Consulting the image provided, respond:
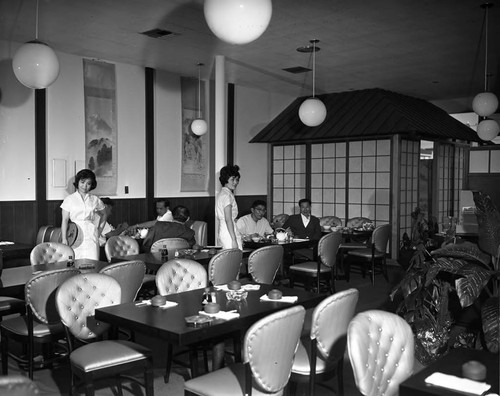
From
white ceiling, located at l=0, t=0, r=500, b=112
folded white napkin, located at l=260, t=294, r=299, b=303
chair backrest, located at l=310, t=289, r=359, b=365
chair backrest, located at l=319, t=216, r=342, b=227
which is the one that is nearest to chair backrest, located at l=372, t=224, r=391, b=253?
chair backrest, located at l=319, t=216, r=342, b=227

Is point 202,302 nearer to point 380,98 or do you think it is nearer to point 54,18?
point 54,18

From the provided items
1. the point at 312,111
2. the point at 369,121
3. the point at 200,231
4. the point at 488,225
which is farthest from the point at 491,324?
the point at 369,121

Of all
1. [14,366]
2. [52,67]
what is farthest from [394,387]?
[52,67]

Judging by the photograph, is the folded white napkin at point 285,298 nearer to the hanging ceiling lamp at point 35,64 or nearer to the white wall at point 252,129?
the hanging ceiling lamp at point 35,64

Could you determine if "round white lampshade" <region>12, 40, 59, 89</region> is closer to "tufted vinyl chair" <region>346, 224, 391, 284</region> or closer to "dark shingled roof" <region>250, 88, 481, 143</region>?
"tufted vinyl chair" <region>346, 224, 391, 284</region>

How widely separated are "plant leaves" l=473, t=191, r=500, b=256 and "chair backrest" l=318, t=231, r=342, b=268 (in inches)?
95.7

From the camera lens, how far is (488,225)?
4.10 m

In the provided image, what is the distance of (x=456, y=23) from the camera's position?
630cm

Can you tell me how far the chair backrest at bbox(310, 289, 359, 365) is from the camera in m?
3.01

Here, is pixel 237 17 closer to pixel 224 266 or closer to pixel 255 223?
pixel 224 266

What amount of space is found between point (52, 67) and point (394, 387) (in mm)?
3985

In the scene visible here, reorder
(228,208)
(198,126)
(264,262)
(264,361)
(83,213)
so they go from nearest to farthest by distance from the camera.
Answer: (264,361)
(264,262)
(83,213)
(228,208)
(198,126)

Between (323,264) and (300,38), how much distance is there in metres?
2.79

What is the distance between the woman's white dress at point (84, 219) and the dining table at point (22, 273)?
58cm
